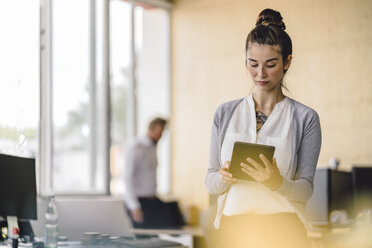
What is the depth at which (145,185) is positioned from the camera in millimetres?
5457

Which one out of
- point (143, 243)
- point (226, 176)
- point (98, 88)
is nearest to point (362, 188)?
point (143, 243)

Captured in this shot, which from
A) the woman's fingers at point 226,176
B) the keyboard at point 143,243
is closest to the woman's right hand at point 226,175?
the woman's fingers at point 226,176

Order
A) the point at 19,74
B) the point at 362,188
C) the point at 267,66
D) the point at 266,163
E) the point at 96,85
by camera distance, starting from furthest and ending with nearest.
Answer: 1. the point at 96,85
2. the point at 19,74
3. the point at 362,188
4. the point at 267,66
5. the point at 266,163

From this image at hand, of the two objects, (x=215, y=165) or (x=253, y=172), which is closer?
(x=253, y=172)

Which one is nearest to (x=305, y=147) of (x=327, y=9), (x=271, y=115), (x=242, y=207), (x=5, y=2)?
(x=271, y=115)

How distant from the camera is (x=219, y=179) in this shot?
1.97m

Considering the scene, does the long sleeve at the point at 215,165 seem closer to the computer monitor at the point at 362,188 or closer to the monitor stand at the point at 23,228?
the monitor stand at the point at 23,228

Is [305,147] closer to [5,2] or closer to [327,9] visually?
[327,9]

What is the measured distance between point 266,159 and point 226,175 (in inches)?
6.3

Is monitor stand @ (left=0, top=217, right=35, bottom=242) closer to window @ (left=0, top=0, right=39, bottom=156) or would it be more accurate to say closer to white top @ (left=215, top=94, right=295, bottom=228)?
Result: window @ (left=0, top=0, right=39, bottom=156)

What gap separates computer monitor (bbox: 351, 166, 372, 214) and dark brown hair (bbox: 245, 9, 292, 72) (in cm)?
164

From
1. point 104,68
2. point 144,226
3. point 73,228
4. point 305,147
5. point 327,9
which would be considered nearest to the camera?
point 305,147

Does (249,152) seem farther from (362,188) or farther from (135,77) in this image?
(135,77)

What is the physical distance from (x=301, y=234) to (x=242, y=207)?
23 centimetres
